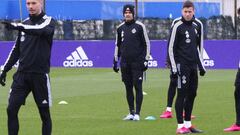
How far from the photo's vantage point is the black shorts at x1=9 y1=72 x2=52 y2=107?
10.3 meters

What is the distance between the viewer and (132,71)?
581 inches

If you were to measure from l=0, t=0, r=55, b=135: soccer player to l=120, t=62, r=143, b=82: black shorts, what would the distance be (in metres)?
4.41

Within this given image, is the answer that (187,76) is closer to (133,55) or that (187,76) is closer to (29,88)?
(133,55)

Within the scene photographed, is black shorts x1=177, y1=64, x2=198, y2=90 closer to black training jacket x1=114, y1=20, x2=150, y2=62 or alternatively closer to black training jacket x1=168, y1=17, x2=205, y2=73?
black training jacket x1=168, y1=17, x2=205, y2=73

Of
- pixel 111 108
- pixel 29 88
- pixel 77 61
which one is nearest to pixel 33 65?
pixel 29 88

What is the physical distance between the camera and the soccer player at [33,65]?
10.3 meters

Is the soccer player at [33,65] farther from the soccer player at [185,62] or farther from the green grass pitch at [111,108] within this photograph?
the soccer player at [185,62]

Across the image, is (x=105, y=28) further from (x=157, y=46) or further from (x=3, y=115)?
(x=3, y=115)

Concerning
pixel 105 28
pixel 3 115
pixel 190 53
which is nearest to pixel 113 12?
pixel 105 28

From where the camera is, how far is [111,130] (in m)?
12.9

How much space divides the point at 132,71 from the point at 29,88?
4549 mm

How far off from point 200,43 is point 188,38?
16.5 inches

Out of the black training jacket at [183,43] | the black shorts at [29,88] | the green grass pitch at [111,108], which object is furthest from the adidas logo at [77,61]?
the black shorts at [29,88]

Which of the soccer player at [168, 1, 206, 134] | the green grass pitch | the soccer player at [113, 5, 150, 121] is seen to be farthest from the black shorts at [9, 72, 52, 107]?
the soccer player at [113, 5, 150, 121]
